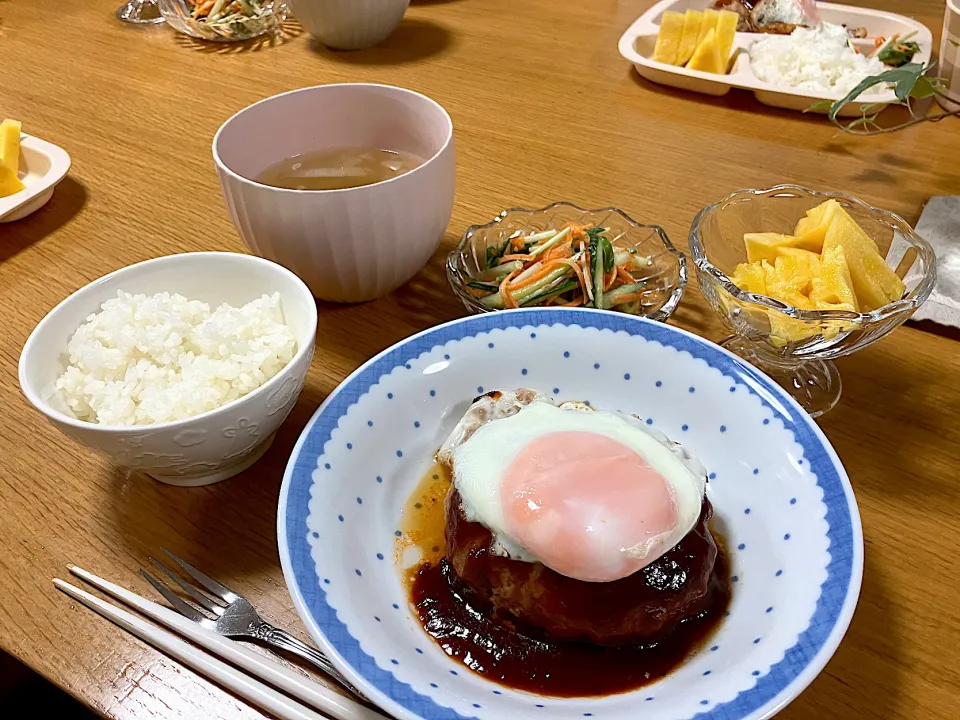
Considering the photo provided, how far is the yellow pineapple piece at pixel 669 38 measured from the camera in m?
2.64

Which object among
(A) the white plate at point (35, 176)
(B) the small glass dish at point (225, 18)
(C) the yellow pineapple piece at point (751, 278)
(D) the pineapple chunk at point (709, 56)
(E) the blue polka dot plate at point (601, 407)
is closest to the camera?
(E) the blue polka dot plate at point (601, 407)

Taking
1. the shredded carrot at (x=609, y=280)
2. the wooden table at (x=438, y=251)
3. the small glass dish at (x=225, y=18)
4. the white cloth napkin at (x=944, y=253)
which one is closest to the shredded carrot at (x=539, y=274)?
the shredded carrot at (x=609, y=280)

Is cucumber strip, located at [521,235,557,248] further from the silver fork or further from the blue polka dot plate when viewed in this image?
the silver fork

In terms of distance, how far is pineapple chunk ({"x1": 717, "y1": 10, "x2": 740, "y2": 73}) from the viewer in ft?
8.43

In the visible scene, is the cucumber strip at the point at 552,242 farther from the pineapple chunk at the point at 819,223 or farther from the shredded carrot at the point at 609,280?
the pineapple chunk at the point at 819,223

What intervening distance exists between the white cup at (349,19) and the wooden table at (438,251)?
82 mm

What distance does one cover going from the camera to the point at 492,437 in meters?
1.22

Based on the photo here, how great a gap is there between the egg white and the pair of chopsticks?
12.6 inches

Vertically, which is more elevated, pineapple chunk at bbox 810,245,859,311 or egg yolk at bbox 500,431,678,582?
pineapple chunk at bbox 810,245,859,311

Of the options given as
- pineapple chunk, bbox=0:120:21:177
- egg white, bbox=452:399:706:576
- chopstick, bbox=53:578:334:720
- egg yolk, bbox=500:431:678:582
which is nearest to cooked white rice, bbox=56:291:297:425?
chopstick, bbox=53:578:334:720

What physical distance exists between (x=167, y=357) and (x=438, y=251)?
0.82 m

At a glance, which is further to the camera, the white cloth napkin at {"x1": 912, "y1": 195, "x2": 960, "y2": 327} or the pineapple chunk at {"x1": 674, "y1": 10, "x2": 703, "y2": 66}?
the pineapple chunk at {"x1": 674, "y1": 10, "x2": 703, "y2": 66}

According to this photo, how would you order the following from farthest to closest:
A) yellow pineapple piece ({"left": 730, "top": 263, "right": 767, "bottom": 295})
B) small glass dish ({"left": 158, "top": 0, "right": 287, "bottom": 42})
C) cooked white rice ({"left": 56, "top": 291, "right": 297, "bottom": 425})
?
small glass dish ({"left": 158, "top": 0, "right": 287, "bottom": 42}) < yellow pineapple piece ({"left": 730, "top": 263, "right": 767, "bottom": 295}) < cooked white rice ({"left": 56, "top": 291, "right": 297, "bottom": 425})

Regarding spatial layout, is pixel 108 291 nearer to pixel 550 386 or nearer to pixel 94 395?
pixel 94 395
